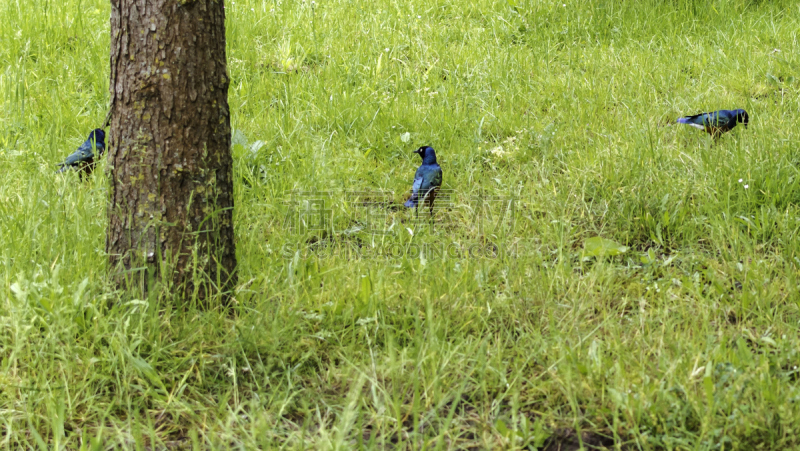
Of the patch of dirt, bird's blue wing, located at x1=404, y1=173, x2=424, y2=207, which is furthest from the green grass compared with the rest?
bird's blue wing, located at x1=404, y1=173, x2=424, y2=207

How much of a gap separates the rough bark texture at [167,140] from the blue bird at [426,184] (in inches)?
57.6

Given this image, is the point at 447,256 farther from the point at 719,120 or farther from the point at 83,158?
the point at 83,158

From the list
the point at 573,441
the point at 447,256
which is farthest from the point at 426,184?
the point at 573,441

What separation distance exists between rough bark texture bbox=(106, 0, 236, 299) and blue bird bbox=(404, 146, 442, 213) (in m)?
1.46

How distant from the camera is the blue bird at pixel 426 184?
4156 mm

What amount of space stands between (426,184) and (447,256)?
0.82 m

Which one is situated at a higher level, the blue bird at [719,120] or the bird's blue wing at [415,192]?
the blue bird at [719,120]

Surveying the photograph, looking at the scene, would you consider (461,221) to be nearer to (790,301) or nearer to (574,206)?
(574,206)

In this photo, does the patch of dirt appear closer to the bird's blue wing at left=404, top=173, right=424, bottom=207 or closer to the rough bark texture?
the rough bark texture

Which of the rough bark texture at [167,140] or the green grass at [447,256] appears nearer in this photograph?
the green grass at [447,256]

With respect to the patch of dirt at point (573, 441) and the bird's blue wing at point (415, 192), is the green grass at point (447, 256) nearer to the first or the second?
the patch of dirt at point (573, 441)

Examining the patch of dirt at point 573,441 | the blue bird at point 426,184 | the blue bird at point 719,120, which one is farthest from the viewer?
the blue bird at point 719,120

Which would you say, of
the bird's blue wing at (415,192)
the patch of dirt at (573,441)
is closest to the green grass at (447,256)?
the patch of dirt at (573,441)

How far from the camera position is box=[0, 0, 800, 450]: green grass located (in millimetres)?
2387
